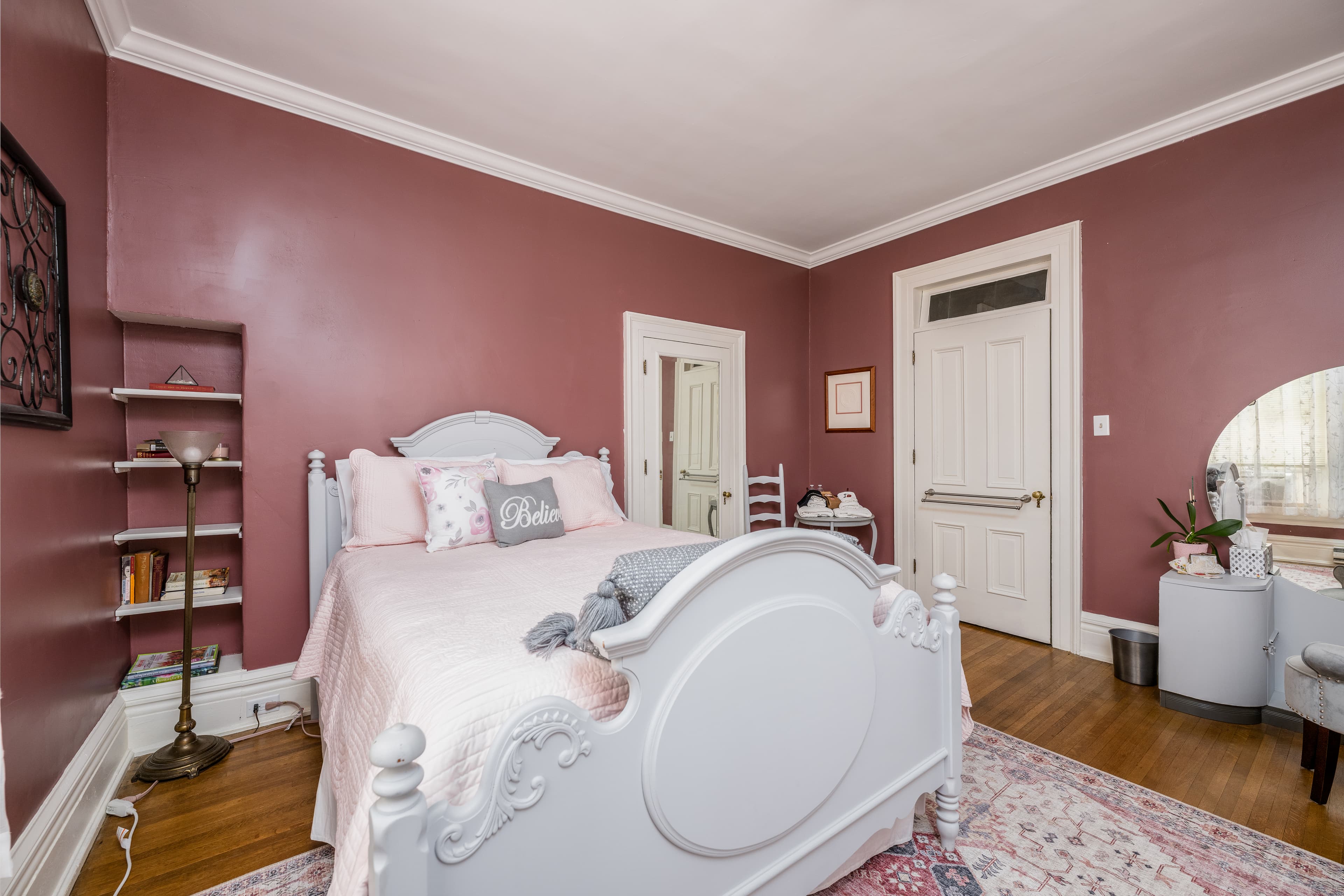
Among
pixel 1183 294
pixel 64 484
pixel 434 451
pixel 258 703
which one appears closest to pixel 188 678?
pixel 258 703

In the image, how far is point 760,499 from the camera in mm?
4102

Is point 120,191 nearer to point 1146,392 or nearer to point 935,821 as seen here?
point 935,821

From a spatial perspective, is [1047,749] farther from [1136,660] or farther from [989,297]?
[989,297]

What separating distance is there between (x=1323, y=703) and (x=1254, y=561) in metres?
0.86

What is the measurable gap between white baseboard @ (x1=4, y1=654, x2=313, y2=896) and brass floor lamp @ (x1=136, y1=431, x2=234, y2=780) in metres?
0.11

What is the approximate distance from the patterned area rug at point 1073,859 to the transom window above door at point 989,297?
2.55m

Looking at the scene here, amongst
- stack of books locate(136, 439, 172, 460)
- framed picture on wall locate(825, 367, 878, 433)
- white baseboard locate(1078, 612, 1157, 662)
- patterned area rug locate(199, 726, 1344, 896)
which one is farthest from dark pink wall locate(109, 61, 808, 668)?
white baseboard locate(1078, 612, 1157, 662)

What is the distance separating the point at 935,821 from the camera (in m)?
1.76

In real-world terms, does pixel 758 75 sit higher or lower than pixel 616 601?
higher

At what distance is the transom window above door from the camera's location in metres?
3.33

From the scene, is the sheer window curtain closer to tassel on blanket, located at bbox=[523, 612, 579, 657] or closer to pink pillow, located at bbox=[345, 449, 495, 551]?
tassel on blanket, located at bbox=[523, 612, 579, 657]

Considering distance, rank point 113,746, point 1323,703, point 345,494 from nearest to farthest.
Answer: point 1323,703, point 113,746, point 345,494

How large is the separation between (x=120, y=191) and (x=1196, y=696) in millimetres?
4714

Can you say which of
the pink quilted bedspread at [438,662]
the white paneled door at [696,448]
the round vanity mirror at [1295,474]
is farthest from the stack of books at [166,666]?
the round vanity mirror at [1295,474]
